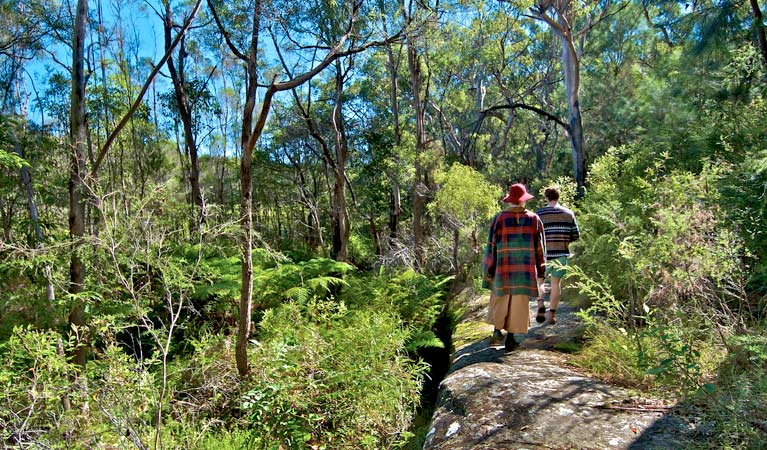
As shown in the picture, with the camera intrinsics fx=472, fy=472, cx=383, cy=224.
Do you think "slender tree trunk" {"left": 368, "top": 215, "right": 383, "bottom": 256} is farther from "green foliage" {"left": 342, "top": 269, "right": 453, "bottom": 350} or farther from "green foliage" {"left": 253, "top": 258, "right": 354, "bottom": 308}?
"green foliage" {"left": 342, "top": 269, "right": 453, "bottom": 350}

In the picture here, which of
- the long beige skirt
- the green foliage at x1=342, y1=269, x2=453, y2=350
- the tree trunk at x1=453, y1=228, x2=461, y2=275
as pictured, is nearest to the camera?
the long beige skirt

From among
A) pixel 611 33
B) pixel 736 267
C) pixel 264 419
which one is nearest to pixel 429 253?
pixel 264 419

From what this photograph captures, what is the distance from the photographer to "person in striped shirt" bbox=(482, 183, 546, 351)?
4812mm

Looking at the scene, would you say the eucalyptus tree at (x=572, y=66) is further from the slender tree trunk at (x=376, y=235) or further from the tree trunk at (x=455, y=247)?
the slender tree trunk at (x=376, y=235)

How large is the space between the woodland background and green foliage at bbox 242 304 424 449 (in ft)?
0.10

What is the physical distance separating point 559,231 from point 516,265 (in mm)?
1305

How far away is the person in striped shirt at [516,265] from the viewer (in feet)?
15.8

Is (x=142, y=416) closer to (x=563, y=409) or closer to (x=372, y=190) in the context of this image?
(x=563, y=409)

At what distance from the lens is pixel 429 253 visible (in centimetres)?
1255

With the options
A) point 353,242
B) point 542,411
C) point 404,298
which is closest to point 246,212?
point 542,411

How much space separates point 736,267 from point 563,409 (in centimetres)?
155

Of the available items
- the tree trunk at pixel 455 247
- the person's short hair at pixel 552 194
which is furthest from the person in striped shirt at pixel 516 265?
the tree trunk at pixel 455 247

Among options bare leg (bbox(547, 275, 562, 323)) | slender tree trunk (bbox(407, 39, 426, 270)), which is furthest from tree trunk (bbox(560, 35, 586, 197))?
bare leg (bbox(547, 275, 562, 323))

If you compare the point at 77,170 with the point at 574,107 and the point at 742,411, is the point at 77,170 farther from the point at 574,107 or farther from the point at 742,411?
the point at 574,107
